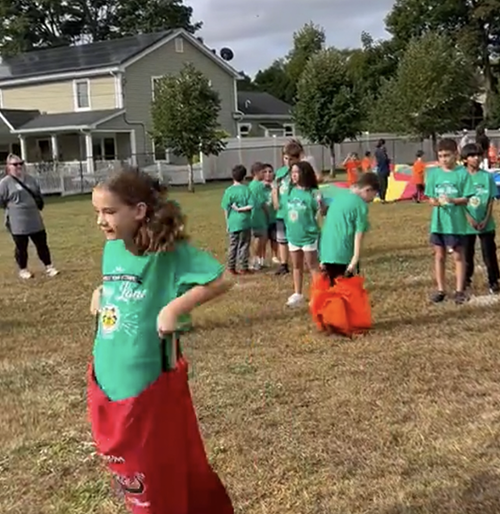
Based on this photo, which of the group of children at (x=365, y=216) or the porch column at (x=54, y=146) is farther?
the porch column at (x=54, y=146)

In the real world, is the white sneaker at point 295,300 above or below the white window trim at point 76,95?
below

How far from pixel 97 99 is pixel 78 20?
98.6ft

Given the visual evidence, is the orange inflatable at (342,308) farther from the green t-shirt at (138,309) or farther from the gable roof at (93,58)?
the gable roof at (93,58)

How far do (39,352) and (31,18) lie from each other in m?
63.3

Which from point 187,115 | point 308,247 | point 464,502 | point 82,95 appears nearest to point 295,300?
point 308,247

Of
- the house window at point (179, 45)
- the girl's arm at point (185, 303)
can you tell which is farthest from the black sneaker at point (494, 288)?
the house window at point (179, 45)

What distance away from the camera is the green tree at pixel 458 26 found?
5853 centimetres

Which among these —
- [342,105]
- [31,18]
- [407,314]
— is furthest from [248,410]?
[31,18]

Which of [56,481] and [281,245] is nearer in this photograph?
[56,481]

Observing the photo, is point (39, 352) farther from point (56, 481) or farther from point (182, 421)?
point (182, 421)

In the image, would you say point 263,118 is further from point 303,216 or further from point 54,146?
point 303,216

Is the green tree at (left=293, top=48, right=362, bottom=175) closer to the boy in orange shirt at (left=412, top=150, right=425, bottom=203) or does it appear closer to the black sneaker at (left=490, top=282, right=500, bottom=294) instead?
the boy in orange shirt at (left=412, top=150, right=425, bottom=203)

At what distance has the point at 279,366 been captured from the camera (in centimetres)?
625

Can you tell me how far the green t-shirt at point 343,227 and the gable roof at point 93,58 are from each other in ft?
111
